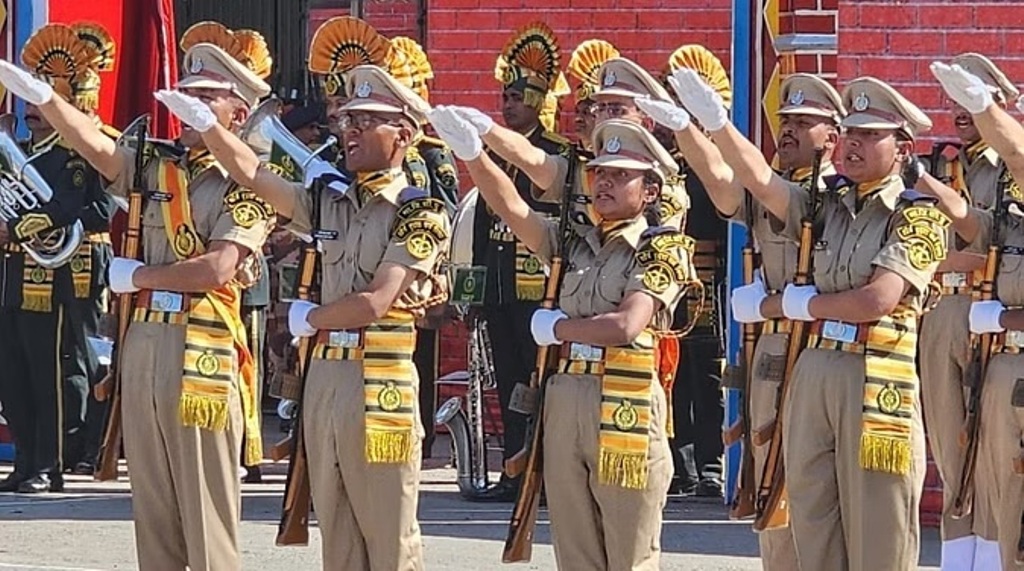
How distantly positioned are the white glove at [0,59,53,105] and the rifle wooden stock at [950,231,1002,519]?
333cm

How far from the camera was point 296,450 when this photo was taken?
318 inches

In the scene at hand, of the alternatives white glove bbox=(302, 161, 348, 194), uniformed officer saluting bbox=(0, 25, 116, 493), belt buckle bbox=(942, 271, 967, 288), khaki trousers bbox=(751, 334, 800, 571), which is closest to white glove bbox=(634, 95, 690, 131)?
khaki trousers bbox=(751, 334, 800, 571)

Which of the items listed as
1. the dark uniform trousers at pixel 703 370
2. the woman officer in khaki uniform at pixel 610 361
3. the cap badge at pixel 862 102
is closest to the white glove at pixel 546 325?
the woman officer in khaki uniform at pixel 610 361

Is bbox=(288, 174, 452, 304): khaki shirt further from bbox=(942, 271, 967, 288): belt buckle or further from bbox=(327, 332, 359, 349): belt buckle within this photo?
bbox=(942, 271, 967, 288): belt buckle

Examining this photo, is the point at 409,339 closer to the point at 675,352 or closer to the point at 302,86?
the point at 675,352

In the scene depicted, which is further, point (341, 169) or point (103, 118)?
point (103, 118)

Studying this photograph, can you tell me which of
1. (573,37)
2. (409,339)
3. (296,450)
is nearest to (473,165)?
(409,339)

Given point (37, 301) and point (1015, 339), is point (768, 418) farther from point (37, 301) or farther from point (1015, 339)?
point (37, 301)

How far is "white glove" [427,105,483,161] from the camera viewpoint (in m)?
7.64

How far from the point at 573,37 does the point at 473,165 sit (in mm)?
5729

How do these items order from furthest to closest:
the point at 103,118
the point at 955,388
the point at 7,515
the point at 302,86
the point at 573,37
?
the point at 302,86
the point at 573,37
the point at 103,118
the point at 7,515
the point at 955,388

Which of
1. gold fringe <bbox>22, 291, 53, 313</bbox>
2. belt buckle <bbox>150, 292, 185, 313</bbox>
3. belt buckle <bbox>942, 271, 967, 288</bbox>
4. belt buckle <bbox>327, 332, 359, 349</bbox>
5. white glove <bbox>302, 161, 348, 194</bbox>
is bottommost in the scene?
gold fringe <bbox>22, 291, 53, 313</bbox>

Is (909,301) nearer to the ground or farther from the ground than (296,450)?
farther from the ground

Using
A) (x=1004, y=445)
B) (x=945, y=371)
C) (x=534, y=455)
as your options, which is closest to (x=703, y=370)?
(x=945, y=371)
